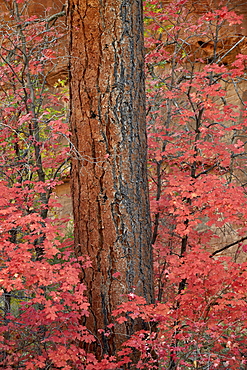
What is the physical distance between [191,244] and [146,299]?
2061 mm

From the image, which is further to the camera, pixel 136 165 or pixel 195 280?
pixel 195 280

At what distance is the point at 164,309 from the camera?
11.2 feet

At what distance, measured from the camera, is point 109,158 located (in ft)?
11.8

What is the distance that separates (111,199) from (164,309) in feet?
3.74

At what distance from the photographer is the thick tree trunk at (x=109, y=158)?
3.58 meters

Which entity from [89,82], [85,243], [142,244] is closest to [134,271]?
[142,244]

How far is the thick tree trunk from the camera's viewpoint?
3.58 m

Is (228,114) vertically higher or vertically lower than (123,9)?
lower

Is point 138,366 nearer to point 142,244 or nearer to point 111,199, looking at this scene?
point 142,244

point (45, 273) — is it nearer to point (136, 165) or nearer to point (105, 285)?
point (105, 285)

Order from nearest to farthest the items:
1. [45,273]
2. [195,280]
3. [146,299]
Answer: [45,273] < [146,299] < [195,280]

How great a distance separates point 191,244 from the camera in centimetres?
554

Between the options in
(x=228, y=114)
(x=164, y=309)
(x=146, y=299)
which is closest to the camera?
(x=164, y=309)

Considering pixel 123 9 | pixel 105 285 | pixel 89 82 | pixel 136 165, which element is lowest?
pixel 105 285
